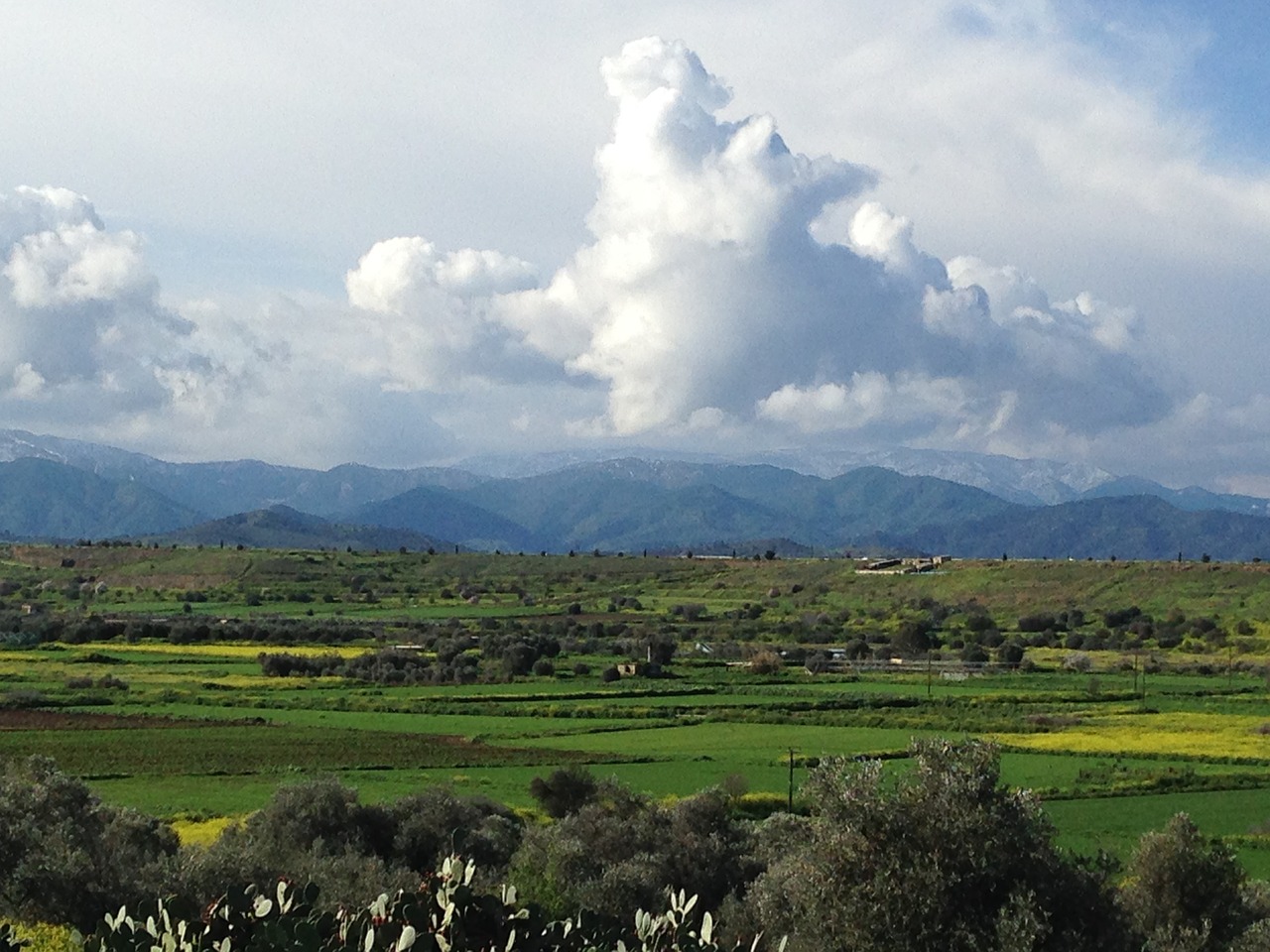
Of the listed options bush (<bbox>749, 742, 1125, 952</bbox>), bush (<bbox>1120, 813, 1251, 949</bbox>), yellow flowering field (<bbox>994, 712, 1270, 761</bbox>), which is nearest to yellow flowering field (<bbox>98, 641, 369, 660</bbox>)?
yellow flowering field (<bbox>994, 712, 1270, 761</bbox>)

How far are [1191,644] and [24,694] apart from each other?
92.6m

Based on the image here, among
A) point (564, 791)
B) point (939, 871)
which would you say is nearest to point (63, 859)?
point (939, 871)

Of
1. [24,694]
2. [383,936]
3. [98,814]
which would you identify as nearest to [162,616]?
[24,694]

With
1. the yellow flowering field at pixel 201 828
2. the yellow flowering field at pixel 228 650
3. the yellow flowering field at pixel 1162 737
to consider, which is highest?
the yellow flowering field at pixel 228 650

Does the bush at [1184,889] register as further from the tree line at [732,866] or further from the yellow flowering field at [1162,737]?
the yellow flowering field at [1162,737]

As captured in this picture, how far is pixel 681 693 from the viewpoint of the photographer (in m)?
88.6

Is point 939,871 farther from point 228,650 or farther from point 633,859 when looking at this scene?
point 228,650

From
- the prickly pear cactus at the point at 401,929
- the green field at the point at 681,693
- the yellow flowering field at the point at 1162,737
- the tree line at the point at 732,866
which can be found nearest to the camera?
the prickly pear cactus at the point at 401,929

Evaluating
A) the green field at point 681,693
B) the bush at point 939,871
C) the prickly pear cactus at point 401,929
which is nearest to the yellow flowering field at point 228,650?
the green field at point 681,693

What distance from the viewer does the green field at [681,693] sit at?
5531 centimetres

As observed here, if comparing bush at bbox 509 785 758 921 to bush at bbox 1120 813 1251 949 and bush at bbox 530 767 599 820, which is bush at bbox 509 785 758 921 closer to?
bush at bbox 530 767 599 820

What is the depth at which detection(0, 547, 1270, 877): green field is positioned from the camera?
55312 millimetres

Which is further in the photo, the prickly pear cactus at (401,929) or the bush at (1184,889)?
the bush at (1184,889)

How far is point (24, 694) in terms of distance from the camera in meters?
77.7
